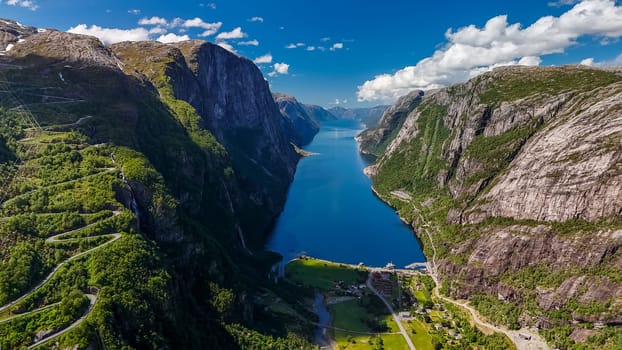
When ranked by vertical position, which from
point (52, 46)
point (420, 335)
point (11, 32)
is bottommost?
point (420, 335)

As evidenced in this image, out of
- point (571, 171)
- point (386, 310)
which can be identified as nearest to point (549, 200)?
point (571, 171)

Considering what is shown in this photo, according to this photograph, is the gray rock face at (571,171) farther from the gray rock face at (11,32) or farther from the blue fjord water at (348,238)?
the gray rock face at (11,32)

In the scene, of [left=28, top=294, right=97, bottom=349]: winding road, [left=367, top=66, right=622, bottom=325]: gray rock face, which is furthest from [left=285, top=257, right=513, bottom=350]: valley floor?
[left=28, top=294, right=97, bottom=349]: winding road

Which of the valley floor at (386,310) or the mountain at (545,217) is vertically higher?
the mountain at (545,217)

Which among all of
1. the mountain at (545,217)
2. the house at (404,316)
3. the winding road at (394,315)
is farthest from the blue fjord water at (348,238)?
the house at (404,316)

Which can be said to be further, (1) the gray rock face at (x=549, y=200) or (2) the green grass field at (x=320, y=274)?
(2) the green grass field at (x=320, y=274)

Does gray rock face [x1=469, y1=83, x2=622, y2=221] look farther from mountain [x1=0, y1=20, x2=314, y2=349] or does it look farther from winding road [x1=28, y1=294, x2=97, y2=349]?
winding road [x1=28, y1=294, x2=97, y2=349]

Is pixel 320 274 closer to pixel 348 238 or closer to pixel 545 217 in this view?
pixel 348 238
